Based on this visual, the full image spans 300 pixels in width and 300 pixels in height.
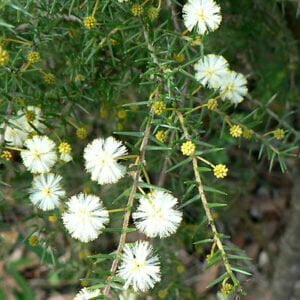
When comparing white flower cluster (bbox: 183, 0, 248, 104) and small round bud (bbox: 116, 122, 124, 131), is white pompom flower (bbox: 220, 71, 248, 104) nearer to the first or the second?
white flower cluster (bbox: 183, 0, 248, 104)

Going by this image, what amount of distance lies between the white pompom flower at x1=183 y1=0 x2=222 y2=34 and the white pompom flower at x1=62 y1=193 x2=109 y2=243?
396mm

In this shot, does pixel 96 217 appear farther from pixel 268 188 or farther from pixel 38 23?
pixel 268 188

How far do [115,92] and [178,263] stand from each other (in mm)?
513

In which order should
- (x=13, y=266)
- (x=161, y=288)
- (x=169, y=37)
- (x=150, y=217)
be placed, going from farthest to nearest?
(x=13, y=266) < (x=161, y=288) < (x=169, y=37) < (x=150, y=217)

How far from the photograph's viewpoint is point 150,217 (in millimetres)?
1082

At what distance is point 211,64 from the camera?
1.33 meters

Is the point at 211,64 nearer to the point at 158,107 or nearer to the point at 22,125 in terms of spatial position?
the point at 158,107

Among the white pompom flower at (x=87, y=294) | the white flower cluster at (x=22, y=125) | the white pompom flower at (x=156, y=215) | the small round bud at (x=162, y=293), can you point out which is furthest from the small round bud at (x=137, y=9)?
the small round bud at (x=162, y=293)

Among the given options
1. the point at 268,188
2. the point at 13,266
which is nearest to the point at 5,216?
the point at 13,266

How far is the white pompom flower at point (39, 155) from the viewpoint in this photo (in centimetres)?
118

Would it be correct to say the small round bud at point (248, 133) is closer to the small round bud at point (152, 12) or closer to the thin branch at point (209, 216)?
the thin branch at point (209, 216)

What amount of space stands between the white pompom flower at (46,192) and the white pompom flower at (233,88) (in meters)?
0.42

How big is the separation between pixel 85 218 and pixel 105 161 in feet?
0.36

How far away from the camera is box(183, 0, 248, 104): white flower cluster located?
1.20m
